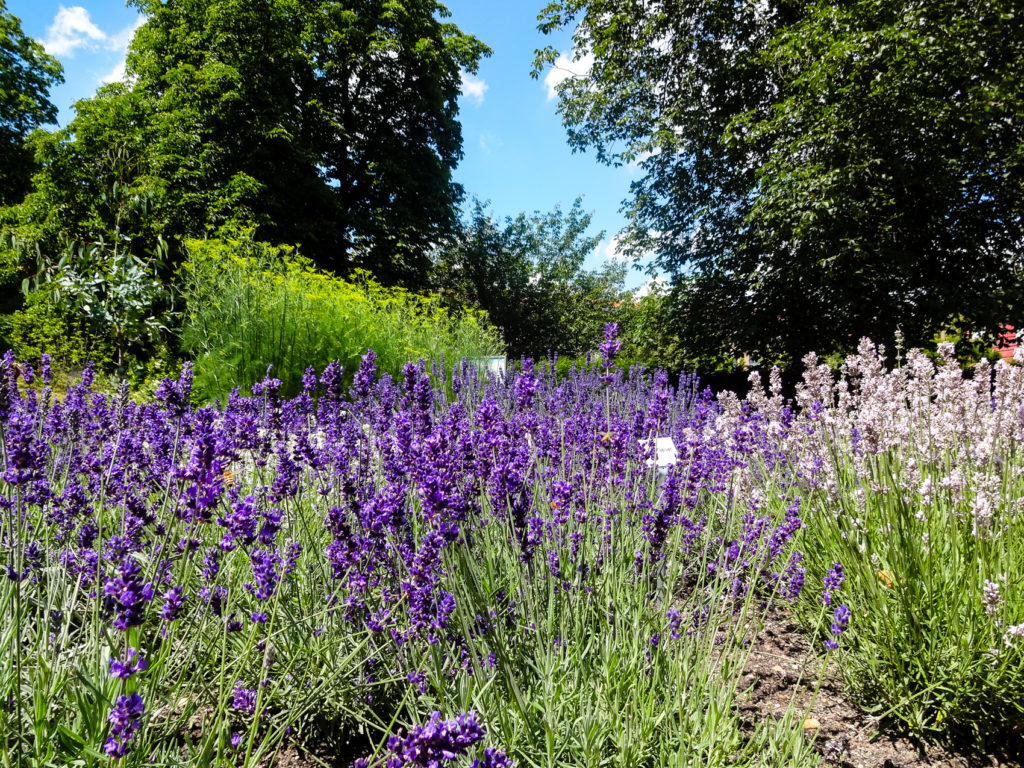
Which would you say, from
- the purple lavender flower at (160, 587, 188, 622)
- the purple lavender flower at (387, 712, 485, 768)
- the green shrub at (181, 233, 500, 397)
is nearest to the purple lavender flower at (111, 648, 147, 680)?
the purple lavender flower at (160, 587, 188, 622)

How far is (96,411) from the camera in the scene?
285 centimetres

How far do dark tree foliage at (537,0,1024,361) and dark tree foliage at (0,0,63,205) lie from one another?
1743cm

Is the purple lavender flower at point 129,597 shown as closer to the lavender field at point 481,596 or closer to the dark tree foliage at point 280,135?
the lavender field at point 481,596

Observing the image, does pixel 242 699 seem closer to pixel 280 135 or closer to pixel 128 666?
pixel 128 666

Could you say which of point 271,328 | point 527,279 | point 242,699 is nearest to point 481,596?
point 242,699

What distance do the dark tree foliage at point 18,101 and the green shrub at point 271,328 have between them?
589 inches

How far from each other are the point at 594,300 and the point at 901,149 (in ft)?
50.6

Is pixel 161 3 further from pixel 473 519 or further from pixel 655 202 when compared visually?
pixel 473 519

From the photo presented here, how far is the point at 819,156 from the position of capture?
26.6ft

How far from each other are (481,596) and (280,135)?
50.2 feet

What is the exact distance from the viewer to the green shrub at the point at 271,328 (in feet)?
19.3

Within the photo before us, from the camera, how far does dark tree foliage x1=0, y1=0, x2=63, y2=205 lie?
17219 mm

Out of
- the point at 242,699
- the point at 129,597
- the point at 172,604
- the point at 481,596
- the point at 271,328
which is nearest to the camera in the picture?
the point at 129,597

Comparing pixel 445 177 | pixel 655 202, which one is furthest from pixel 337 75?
pixel 655 202
